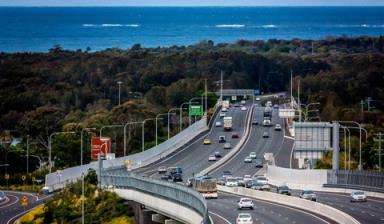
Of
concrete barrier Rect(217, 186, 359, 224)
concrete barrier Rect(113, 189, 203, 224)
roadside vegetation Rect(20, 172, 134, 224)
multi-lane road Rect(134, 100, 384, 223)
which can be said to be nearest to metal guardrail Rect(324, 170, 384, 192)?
multi-lane road Rect(134, 100, 384, 223)

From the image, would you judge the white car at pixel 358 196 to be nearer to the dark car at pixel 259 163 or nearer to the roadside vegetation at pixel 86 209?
the roadside vegetation at pixel 86 209

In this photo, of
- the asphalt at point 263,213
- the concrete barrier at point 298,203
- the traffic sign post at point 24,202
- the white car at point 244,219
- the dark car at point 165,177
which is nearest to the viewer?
the white car at point 244,219

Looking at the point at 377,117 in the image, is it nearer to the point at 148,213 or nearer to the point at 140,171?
the point at 140,171

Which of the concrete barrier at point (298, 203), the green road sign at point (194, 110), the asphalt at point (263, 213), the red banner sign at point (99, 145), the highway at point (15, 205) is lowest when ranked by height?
the highway at point (15, 205)

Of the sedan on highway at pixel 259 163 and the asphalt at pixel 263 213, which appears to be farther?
the sedan on highway at pixel 259 163

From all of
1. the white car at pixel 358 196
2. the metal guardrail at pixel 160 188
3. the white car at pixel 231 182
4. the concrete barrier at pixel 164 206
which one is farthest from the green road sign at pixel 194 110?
the white car at pixel 358 196

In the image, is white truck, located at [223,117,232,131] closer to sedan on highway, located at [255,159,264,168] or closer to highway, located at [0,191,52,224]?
sedan on highway, located at [255,159,264,168]

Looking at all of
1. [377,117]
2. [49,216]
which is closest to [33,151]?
[377,117]
